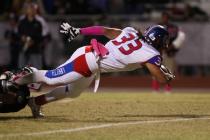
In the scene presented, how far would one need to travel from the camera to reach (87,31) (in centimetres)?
1092

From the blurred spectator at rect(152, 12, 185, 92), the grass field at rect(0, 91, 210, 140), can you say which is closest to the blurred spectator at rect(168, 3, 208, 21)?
the blurred spectator at rect(152, 12, 185, 92)

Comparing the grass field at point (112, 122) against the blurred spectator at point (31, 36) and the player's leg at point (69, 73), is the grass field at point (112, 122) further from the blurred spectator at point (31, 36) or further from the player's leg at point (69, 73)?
the blurred spectator at point (31, 36)

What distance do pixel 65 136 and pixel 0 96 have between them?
74.0 inches

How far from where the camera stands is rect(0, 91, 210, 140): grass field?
908 centimetres

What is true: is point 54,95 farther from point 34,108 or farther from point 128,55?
point 128,55

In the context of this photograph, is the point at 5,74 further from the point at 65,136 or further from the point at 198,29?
the point at 198,29

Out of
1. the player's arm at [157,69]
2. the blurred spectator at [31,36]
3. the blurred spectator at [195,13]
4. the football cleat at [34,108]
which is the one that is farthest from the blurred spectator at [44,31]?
the player's arm at [157,69]

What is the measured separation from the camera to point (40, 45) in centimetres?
1972

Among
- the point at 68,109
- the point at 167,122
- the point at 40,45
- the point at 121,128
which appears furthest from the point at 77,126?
the point at 40,45

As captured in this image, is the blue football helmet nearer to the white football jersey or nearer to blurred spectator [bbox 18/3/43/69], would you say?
the white football jersey

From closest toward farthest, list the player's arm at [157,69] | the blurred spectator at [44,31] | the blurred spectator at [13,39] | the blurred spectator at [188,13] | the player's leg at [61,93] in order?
the player's arm at [157,69] < the player's leg at [61,93] < the blurred spectator at [44,31] < the blurred spectator at [13,39] < the blurred spectator at [188,13]

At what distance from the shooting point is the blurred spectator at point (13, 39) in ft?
70.4

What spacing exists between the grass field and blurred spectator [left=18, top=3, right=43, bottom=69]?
5925mm

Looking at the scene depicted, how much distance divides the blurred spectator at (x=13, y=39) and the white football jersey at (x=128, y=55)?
35.7ft
